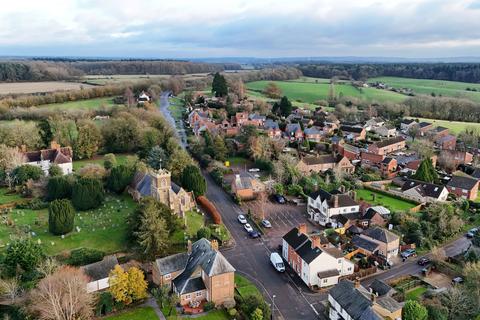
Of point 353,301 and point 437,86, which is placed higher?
point 437,86

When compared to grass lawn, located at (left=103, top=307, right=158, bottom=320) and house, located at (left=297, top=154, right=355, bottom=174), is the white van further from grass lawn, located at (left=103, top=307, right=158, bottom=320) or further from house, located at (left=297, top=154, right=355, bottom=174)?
house, located at (left=297, top=154, right=355, bottom=174)

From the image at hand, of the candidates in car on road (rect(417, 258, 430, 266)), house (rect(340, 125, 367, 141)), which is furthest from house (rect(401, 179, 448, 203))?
house (rect(340, 125, 367, 141))

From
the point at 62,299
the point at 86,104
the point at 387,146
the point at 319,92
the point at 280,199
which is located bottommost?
the point at 280,199

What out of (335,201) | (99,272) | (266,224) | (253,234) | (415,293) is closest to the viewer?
(99,272)

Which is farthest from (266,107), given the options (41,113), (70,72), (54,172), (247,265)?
(70,72)

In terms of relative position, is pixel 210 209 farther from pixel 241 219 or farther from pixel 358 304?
pixel 358 304

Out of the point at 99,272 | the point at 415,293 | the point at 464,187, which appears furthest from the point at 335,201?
the point at 99,272
